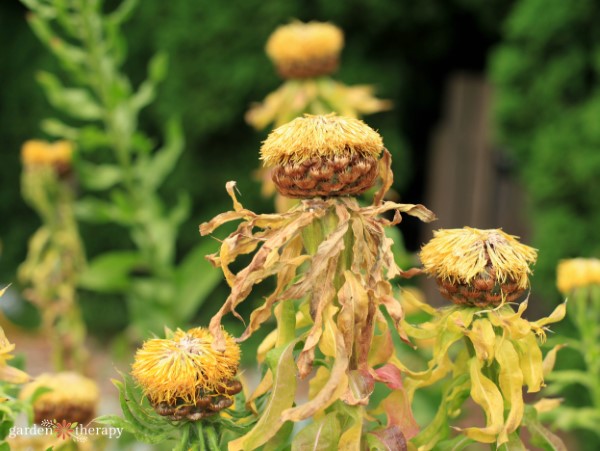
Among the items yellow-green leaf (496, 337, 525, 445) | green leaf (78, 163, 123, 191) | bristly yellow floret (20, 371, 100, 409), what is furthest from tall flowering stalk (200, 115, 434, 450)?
green leaf (78, 163, 123, 191)

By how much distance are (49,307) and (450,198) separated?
3.12 meters

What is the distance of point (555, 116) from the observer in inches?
149

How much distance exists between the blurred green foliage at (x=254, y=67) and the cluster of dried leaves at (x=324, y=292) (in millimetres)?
3603

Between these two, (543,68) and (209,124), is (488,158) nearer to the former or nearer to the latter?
(543,68)

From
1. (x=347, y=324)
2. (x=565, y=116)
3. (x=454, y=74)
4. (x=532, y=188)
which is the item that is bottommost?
(x=347, y=324)

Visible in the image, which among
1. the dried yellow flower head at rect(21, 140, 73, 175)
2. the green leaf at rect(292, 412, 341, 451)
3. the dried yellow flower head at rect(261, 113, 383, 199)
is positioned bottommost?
the green leaf at rect(292, 412, 341, 451)

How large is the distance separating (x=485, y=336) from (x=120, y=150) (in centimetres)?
168

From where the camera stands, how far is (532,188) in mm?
3803

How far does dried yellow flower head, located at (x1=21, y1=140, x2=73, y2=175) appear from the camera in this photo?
2.43 metres

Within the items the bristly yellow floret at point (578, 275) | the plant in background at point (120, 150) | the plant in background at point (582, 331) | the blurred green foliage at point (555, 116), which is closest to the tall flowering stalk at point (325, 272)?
the plant in background at point (582, 331)

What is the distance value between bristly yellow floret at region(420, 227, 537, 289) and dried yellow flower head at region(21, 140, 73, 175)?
1705mm

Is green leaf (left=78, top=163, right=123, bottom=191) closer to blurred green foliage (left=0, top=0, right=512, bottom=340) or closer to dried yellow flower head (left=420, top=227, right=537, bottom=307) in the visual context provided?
dried yellow flower head (left=420, top=227, right=537, bottom=307)

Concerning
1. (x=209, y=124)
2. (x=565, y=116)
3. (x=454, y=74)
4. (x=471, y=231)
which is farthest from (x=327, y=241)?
(x=454, y=74)

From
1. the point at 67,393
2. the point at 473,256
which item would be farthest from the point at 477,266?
the point at 67,393
